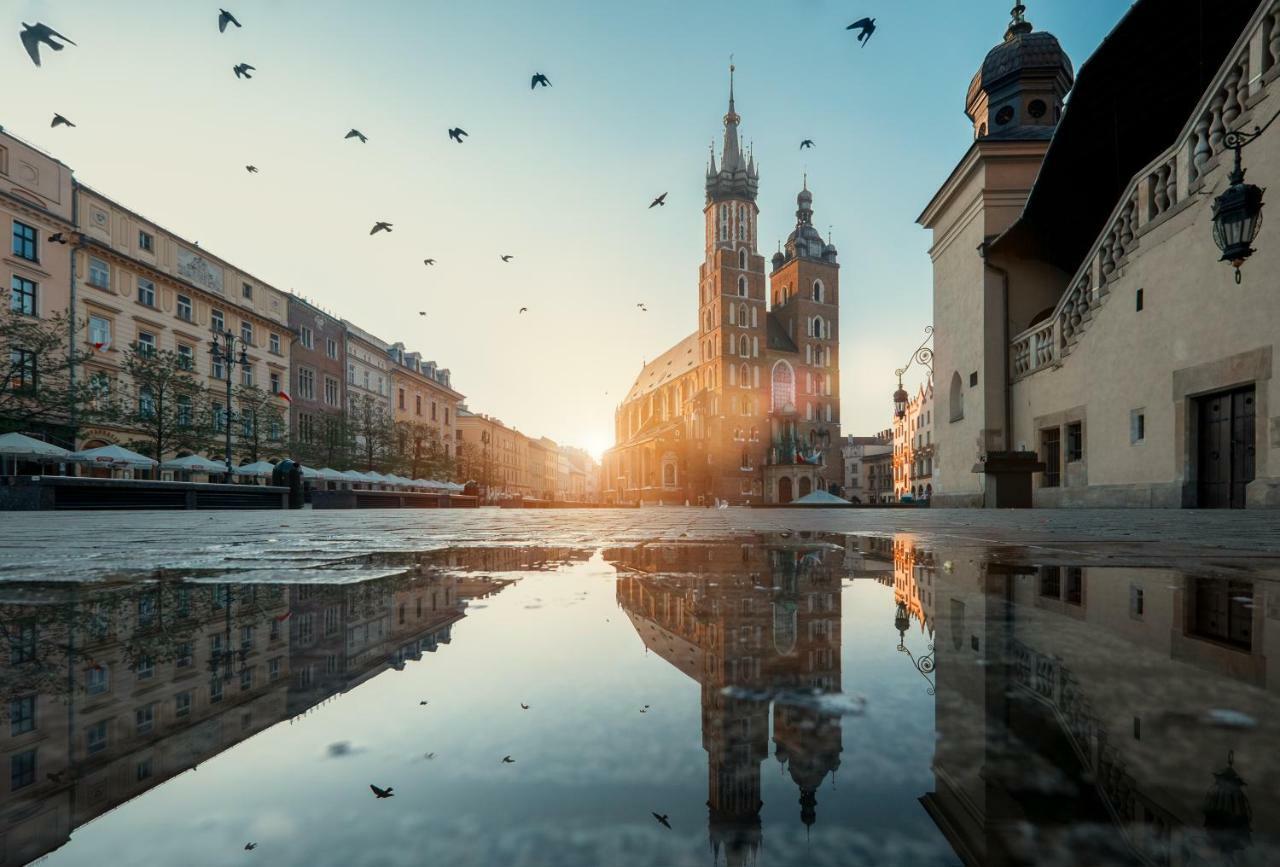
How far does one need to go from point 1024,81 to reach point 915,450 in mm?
54086

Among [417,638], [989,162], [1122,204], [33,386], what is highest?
[989,162]

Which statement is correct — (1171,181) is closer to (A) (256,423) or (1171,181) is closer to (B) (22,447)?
(B) (22,447)

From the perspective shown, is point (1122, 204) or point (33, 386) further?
point (33, 386)

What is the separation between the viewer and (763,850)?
1.63ft

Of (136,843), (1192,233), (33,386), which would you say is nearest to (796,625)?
(136,843)

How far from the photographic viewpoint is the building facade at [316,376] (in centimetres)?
3784

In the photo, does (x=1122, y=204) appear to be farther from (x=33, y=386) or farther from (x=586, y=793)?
(x=33, y=386)

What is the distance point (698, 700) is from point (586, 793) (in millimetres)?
297

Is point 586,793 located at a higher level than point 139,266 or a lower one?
lower

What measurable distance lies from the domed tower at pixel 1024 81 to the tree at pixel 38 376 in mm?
30524

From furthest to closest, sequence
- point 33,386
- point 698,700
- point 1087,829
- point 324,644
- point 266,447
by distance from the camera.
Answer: point 266,447, point 33,386, point 324,644, point 698,700, point 1087,829

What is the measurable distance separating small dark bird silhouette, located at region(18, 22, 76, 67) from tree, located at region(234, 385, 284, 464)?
2733 cm

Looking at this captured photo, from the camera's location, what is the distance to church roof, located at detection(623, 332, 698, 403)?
2923 inches

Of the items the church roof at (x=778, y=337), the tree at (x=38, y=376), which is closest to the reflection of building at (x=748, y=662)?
the tree at (x=38, y=376)
